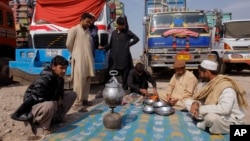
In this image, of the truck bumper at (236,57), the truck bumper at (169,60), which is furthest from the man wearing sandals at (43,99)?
the truck bumper at (236,57)

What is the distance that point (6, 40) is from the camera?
782 cm

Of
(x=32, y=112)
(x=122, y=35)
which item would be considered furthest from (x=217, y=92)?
(x=122, y=35)

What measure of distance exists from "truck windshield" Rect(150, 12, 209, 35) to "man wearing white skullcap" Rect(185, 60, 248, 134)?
5020mm

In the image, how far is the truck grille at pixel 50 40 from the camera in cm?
622

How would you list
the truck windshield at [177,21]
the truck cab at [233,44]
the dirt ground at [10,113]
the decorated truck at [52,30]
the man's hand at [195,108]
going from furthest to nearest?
the truck cab at [233,44], the truck windshield at [177,21], the decorated truck at [52,30], the dirt ground at [10,113], the man's hand at [195,108]

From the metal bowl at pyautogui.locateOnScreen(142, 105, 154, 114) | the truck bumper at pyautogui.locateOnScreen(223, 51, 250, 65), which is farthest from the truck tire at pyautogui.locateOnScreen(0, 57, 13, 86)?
the truck bumper at pyautogui.locateOnScreen(223, 51, 250, 65)

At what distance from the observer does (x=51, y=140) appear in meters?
3.07

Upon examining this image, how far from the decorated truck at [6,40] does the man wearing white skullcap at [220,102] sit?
18.7ft

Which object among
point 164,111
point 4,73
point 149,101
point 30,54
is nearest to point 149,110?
point 164,111

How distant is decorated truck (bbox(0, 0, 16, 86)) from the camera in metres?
7.35

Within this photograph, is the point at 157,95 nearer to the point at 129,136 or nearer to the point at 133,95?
the point at 133,95

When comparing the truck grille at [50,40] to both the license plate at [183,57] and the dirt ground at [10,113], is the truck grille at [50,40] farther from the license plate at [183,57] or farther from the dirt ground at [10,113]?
the license plate at [183,57]

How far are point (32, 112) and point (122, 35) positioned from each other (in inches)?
106

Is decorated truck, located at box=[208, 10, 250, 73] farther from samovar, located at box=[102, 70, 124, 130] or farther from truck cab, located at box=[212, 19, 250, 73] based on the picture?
samovar, located at box=[102, 70, 124, 130]
